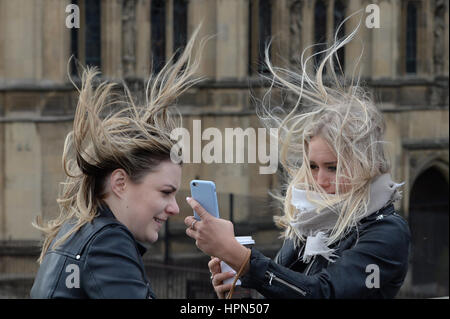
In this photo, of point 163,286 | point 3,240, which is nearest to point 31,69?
point 3,240

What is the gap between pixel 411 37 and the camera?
24609 millimetres

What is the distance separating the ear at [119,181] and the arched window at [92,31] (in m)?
17.8

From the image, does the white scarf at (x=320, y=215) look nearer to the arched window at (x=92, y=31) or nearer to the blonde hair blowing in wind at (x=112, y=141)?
the blonde hair blowing in wind at (x=112, y=141)

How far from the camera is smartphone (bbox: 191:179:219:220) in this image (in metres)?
3.32

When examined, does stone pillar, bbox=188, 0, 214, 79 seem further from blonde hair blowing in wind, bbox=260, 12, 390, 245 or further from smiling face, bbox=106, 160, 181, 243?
smiling face, bbox=106, 160, 181, 243

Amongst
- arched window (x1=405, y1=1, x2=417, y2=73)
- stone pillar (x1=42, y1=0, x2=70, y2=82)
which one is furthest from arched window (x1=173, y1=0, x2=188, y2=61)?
arched window (x1=405, y1=1, x2=417, y2=73)

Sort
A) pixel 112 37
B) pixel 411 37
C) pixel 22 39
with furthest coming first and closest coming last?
pixel 411 37, pixel 112 37, pixel 22 39

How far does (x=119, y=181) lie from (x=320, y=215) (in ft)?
2.78

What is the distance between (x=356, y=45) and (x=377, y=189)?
19.9 metres

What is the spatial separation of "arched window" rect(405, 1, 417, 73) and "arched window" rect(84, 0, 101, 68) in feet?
26.3

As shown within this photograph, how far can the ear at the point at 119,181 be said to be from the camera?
127 inches

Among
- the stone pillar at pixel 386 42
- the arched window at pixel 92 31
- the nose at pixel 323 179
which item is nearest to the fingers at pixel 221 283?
the nose at pixel 323 179

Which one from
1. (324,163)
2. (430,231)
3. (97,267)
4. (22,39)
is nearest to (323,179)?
(324,163)

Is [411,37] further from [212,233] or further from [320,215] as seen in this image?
[212,233]
